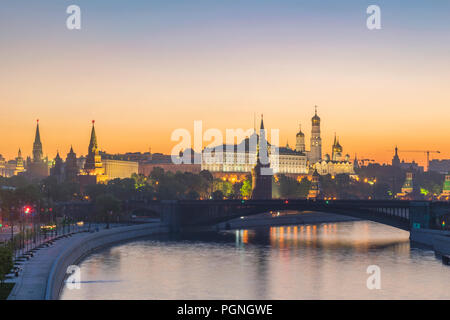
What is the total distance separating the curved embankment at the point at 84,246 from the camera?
179 ft

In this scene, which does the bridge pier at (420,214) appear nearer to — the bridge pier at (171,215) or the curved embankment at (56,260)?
the curved embankment at (56,260)

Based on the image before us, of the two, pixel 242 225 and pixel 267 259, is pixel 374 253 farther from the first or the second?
pixel 242 225

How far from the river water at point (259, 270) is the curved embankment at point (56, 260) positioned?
183cm

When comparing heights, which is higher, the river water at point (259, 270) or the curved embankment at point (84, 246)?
the curved embankment at point (84, 246)

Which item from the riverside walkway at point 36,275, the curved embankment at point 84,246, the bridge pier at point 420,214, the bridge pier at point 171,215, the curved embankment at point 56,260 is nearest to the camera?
the riverside walkway at point 36,275

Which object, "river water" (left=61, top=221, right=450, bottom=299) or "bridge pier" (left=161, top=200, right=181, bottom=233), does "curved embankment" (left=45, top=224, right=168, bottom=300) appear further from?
"bridge pier" (left=161, top=200, right=181, bottom=233)

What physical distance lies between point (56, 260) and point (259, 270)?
2250cm

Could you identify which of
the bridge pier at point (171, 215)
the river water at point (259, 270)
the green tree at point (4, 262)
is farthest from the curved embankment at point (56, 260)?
the bridge pier at point (171, 215)

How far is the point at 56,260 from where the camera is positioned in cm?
6250

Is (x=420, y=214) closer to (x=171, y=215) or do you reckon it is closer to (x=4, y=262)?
(x=171, y=215)

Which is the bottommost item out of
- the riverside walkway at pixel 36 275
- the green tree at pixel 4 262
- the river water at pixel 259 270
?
the river water at pixel 259 270

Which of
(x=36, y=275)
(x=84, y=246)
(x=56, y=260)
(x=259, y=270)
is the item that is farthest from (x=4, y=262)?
(x=84, y=246)

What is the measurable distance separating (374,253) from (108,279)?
124ft
